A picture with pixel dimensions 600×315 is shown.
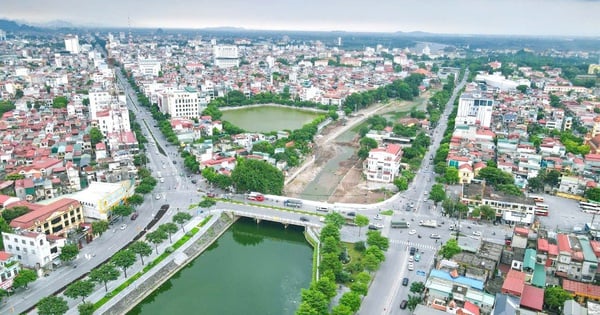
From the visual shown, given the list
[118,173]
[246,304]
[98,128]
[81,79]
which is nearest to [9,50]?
[81,79]

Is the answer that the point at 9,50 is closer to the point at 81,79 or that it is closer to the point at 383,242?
the point at 81,79

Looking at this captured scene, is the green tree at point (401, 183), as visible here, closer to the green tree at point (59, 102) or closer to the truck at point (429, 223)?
the truck at point (429, 223)

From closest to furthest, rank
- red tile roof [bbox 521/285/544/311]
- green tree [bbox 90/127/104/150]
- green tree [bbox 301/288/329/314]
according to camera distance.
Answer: green tree [bbox 301/288/329/314], red tile roof [bbox 521/285/544/311], green tree [bbox 90/127/104/150]

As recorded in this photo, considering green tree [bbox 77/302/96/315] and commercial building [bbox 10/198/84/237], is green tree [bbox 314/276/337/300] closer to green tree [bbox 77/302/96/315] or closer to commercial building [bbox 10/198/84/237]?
green tree [bbox 77/302/96/315]

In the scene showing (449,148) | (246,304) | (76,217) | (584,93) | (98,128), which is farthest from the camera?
(584,93)

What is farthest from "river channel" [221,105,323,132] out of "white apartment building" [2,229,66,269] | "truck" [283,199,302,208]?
"white apartment building" [2,229,66,269]

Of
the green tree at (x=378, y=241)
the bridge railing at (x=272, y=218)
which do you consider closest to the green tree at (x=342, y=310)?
the green tree at (x=378, y=241)
